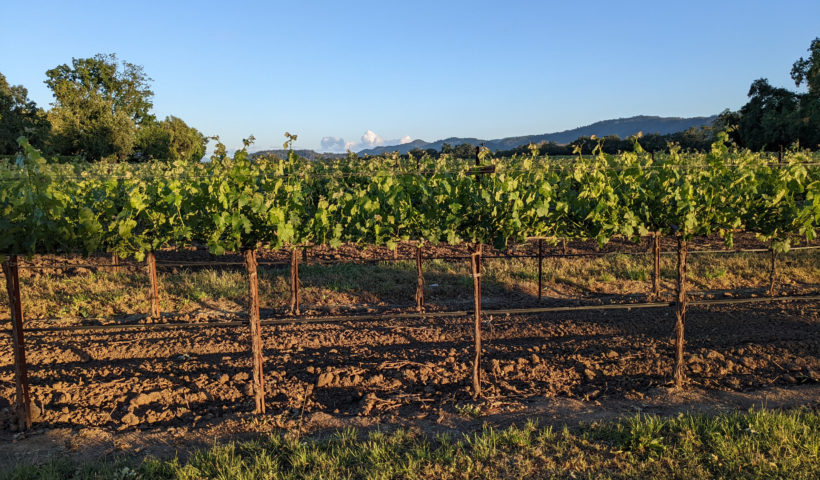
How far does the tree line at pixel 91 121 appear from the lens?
3509cm

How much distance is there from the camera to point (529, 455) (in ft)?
12.9

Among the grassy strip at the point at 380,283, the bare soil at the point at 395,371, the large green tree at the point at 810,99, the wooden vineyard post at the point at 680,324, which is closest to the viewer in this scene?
the bare soil at the point at 395,371

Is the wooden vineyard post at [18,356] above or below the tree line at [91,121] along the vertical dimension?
below

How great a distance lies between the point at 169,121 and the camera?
49156 millimetres

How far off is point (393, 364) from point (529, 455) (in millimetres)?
2381

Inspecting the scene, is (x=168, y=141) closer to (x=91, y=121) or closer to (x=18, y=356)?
(x=91, y=121)

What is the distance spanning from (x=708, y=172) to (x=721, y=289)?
4.94m

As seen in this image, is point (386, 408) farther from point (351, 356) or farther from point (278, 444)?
point (351, 356)

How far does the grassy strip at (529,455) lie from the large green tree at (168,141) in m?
40.8

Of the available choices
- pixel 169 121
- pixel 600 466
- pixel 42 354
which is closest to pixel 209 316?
pixel 42 354

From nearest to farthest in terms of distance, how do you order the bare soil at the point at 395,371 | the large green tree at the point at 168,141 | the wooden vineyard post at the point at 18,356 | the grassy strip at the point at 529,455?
the grassy strip at the point at 529,455 → the wooden vineyard post at the point at 18,356 → the bare soil at the point at 395,371 → the large green tree at the point at 168,141

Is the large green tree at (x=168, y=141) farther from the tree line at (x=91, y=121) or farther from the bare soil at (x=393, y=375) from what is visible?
the bare soil at (x=393, y=375)

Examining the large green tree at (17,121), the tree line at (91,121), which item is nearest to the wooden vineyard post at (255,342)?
the tree line at (91,121)

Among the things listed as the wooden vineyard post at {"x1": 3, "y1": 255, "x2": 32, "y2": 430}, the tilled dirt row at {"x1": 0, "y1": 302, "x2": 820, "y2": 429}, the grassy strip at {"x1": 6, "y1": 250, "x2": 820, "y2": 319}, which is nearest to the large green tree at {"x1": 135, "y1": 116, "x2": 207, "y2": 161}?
the grassy strip at {"x1": 6, "y1": 250, "x2": 820, "y2": 319}
